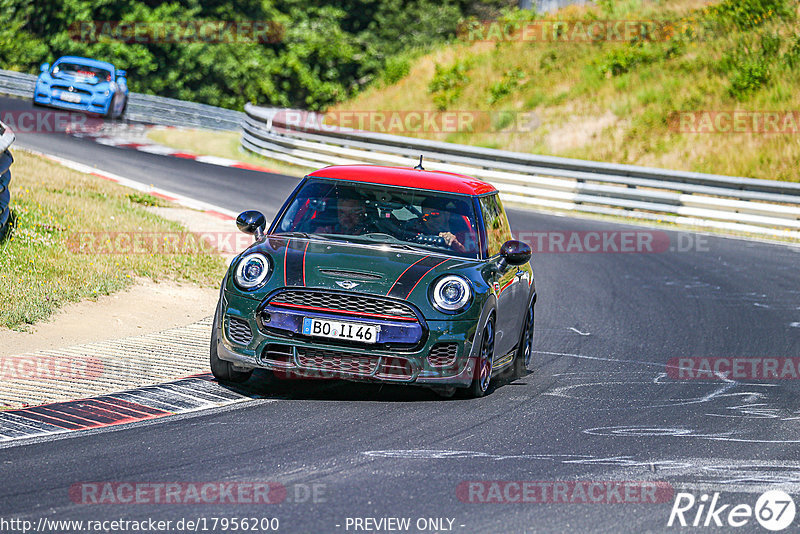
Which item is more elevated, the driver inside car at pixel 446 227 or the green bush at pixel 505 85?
the green bush at pixel 505 85

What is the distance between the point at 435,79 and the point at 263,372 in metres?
26.4

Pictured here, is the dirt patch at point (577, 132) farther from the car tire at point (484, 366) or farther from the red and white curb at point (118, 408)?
the red and white curb at point (118, 408)

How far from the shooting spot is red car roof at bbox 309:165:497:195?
8.62 m

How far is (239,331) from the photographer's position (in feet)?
24.6

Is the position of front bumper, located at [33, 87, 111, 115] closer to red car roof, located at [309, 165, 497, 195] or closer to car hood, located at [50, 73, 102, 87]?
car hood, located at [50, 73, 102, 87]

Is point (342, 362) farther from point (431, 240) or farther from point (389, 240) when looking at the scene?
point (431, 240)

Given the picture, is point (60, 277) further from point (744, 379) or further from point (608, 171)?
point (608, 171)

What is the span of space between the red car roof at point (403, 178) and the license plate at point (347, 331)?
5.40ft

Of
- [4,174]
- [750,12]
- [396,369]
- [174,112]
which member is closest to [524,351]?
[396,369]

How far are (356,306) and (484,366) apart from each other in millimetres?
1061

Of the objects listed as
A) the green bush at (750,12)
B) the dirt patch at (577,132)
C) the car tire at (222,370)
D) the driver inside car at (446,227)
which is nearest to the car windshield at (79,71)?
the dirt patch at (577,132)

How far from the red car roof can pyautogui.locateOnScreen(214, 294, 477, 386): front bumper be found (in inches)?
59.6

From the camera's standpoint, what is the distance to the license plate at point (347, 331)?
23.8ft

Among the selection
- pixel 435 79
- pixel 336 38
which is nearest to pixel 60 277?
pixel 435 79
